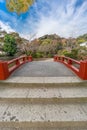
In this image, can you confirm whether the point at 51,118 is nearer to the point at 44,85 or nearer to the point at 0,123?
the point at 0,123

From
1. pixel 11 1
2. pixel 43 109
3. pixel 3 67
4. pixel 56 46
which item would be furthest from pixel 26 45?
pixel 43 109

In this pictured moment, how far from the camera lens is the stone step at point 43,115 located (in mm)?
2051

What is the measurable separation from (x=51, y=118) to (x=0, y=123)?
0.99 m

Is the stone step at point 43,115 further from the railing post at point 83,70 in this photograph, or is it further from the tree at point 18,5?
the tree at point 18,5

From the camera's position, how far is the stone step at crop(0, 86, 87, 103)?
8.65 feet

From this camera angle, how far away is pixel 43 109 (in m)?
2.40

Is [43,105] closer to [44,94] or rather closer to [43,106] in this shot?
[43,106]

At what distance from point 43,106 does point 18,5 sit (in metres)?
4.74

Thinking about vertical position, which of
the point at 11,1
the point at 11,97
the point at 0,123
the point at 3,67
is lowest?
the point at 0,123

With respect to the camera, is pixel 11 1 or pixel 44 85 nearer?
pixel 44 85

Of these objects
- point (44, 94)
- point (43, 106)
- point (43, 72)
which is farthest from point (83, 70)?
point (43, 106)

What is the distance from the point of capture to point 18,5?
199 inches

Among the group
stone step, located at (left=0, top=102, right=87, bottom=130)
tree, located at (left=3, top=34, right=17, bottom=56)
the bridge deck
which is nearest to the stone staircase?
stone step, located at (left=0, top=102, right=87, bottom=130)

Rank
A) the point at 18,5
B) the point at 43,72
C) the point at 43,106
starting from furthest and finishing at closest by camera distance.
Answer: the point at 18,5 < the point at 43,72 < the point at 43,106
